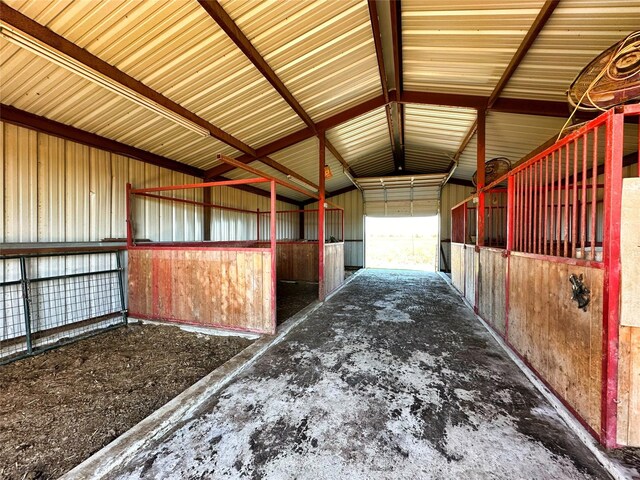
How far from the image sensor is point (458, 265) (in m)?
6.27

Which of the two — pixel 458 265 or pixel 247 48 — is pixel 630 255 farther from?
pixel 458 265

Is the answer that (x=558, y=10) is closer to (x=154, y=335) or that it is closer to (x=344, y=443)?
(x=344, y=443)

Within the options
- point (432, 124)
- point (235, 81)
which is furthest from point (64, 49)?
point (432, 124)

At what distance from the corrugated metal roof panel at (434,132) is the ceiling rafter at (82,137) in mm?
5147

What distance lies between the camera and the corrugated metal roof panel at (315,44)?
9.08 ft

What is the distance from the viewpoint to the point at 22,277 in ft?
9.98

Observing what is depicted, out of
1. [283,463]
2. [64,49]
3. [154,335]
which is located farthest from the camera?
[154,335]

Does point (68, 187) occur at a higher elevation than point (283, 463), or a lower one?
higher

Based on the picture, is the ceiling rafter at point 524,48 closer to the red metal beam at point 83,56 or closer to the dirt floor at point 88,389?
the red metal beam at point 83,56

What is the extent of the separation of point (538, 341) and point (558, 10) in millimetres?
3331

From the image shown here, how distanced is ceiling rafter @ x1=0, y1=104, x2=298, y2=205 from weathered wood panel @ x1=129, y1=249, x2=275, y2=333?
5.60 feet

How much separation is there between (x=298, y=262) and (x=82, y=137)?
548 cm

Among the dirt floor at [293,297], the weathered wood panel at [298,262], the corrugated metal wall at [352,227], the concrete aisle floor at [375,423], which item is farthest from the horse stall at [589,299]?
A: the corrugated metal wall at [352,227]

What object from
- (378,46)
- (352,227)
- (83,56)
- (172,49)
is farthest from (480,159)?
(352,227)
